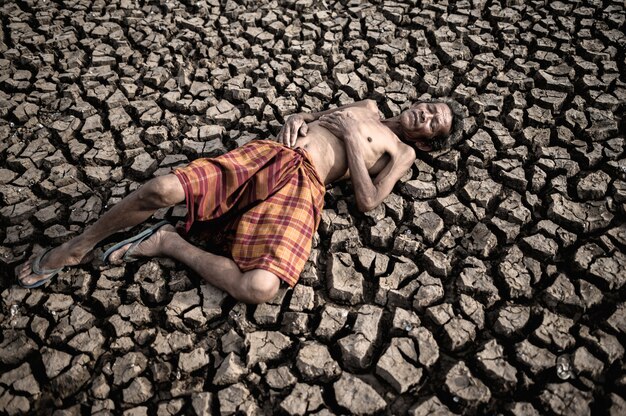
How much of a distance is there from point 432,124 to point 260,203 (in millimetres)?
1330

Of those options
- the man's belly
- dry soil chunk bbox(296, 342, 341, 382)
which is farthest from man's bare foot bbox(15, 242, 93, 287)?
the man's belly

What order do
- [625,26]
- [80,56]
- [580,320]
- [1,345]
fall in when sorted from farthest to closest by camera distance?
[625,26] → [80,56] → [580,320] → [1,345]

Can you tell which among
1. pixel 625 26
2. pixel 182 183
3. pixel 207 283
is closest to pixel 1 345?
pixel 207 283

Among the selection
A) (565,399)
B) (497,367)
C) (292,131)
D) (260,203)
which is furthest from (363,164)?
(565,399)

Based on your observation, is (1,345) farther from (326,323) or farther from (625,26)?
(625,26)

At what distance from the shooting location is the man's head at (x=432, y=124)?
9.11 feet

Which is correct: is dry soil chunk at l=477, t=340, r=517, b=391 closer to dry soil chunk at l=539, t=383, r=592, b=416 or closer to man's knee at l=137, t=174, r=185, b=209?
dry soil chunk at l=539, t=383, r=592, b=416

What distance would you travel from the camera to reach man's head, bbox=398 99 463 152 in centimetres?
278

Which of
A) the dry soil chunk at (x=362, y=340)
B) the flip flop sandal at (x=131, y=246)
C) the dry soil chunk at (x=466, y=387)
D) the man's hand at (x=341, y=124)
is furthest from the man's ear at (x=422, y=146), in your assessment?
the flip flop sandal at (x=131, y=246)

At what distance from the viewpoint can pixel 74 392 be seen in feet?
6.17

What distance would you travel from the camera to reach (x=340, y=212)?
2639 millimetres

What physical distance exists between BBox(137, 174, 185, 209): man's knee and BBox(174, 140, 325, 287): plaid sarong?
0.12ft

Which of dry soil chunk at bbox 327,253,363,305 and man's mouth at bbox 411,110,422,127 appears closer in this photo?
dry soil chunk at bbox 327,253,363,305

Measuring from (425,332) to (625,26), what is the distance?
371 cm
